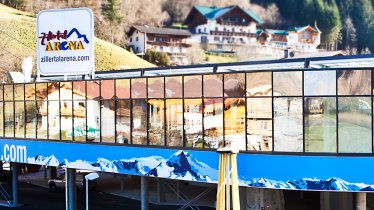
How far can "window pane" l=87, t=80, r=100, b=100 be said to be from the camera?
2569 cm

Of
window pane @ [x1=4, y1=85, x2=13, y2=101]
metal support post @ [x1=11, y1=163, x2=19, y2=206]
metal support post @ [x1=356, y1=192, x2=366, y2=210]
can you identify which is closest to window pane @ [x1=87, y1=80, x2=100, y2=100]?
window pane @ [x1=4, y1=85, x2=13, y2=101]

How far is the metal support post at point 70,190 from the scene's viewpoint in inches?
1087

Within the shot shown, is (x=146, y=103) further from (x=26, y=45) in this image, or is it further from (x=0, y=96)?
(x=26, y=45)

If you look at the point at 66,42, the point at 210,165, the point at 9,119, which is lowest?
the point at 210,165

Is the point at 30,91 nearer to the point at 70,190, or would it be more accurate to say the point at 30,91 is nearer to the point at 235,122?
the point at 70,190

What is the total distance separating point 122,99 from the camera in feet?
81.3

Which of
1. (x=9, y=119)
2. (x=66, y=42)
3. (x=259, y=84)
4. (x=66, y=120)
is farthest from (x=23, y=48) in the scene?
(x=259, y=84)

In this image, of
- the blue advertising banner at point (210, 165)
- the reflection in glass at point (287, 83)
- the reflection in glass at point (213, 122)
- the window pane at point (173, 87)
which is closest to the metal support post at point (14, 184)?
the blue advertising banner at point (210, 165)

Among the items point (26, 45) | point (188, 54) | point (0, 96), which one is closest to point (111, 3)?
point (188, 54)

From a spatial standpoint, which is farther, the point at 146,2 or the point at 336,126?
the point at 146,2

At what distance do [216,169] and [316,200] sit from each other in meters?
9.75

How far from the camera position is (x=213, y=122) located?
872 inches

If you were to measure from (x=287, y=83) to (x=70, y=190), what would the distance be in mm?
12766

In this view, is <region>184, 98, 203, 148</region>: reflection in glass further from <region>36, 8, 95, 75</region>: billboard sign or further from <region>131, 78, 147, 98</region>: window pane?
<region>36, 8, 95, 75</region>: billboard sign
